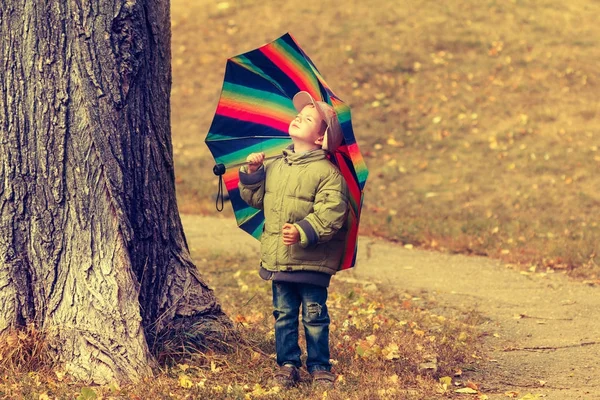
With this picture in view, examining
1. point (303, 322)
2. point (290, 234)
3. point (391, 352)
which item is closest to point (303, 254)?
point (290, 234)

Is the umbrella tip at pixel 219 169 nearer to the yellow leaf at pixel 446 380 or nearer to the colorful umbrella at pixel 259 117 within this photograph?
the colorful umbrella at pixel 259 117

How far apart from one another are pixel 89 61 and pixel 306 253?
1444 millimetres

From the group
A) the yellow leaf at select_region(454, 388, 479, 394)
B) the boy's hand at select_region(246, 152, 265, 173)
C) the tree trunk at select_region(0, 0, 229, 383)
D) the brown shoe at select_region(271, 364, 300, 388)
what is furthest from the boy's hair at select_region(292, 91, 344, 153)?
the yellow leaf at select_region(454, 388, 479, 394)

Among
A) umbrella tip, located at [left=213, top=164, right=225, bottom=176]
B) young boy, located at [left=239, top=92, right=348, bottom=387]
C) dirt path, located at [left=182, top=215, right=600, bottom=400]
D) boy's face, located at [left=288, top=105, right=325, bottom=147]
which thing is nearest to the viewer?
young boy, located at [left=239, top=92, right=348, bottom=387]

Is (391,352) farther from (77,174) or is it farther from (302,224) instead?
(77,174)

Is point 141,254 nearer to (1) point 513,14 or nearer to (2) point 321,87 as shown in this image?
(2) point 321,87

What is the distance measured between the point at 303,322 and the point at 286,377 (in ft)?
0.95

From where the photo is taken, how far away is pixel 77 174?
420 centimetres

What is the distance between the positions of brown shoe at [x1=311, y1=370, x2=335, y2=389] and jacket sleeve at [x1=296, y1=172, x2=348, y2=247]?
0.72m

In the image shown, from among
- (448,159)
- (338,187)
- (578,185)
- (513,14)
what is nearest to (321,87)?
(338,187)

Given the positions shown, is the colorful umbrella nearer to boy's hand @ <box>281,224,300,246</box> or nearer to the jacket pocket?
the jacket pocket

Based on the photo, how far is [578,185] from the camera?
32.7 ft

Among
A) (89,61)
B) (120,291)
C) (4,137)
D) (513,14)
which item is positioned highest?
(513,14)

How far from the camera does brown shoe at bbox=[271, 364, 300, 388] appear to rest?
13.8 ft
